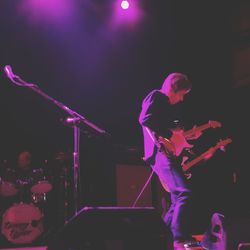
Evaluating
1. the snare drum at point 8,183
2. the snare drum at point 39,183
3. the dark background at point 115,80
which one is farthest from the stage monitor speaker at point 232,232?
the snare drum at point 8,183

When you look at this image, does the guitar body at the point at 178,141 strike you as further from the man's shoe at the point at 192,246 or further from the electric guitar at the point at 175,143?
the man's shoe at the point at 192,246

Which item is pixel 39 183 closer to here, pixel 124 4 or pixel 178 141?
pixel 178 141

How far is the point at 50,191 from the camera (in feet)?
21.6

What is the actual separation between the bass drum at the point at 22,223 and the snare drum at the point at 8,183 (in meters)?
0.26

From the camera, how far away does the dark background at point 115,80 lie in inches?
260

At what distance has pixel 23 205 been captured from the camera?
6.36m

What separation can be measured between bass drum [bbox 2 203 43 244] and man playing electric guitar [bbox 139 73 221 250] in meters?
2.82

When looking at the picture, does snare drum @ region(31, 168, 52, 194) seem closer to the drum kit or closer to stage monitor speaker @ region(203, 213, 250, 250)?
the drum kit

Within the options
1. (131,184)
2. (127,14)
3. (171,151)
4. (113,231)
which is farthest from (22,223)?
(113,231)

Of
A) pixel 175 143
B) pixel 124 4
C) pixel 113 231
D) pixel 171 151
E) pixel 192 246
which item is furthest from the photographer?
pixel 124 4

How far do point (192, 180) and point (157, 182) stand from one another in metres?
0.55

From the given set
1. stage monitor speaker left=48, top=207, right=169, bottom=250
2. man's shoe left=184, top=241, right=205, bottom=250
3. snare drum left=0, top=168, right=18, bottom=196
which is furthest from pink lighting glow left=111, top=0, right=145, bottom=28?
stage monitor speaker left=48, top=207, right=169, bottom=250

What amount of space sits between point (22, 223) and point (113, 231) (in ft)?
12.8

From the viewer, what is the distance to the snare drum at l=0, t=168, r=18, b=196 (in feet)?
20.2
